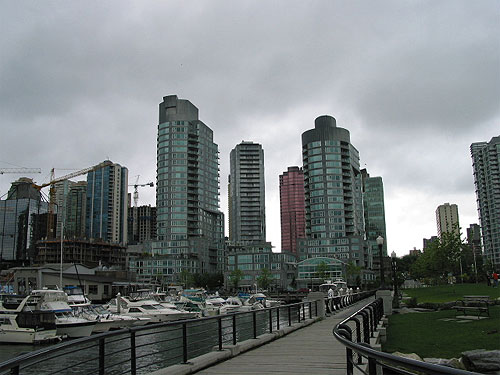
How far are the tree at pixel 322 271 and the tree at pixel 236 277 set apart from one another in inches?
853

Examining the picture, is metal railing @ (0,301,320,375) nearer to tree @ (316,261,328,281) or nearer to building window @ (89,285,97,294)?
building window @ (89,285,97,294)

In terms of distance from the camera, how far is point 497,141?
598 ft

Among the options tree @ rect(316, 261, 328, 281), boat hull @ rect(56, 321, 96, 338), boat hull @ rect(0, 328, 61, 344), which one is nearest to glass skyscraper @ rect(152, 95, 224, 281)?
tree @ rect(316, 261, 328, 281)

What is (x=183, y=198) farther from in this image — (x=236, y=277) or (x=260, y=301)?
(x=260, y=301)

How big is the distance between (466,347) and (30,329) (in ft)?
106

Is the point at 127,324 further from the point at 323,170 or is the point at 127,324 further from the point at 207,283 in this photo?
the point at 323,170

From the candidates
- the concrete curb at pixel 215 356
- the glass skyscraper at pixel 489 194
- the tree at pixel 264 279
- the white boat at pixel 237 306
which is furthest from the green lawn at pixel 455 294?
the glass skyscraper at pixel 489 194

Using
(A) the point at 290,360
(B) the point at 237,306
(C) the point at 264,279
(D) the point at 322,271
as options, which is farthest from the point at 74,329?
(D) the point at 322,271

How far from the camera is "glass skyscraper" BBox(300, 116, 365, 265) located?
152m

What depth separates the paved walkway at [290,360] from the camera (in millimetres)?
10570

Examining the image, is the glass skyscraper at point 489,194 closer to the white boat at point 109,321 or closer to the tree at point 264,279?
the tree at point 264,279

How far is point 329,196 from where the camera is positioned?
518 ft

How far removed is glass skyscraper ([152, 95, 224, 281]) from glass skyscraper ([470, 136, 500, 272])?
105 metres

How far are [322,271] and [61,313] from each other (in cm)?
9322
